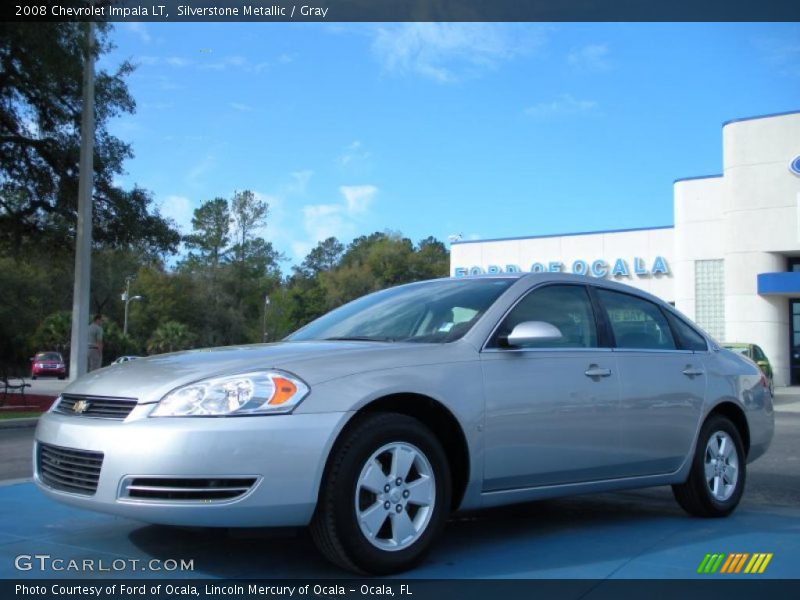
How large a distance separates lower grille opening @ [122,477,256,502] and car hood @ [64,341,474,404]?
389 mm

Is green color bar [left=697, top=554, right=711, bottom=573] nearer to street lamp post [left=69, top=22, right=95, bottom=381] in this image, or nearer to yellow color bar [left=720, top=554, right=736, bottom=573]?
yellow color bar [left=720, top=554, right=736, bottom=573]

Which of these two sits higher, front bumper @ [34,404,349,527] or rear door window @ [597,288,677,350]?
rear door window @ [597,288,677,350]

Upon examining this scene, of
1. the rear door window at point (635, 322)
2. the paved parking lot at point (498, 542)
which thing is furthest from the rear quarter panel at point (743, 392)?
the paved parking lot at point (498, 542)

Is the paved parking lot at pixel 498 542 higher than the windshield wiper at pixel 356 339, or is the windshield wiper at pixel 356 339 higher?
the windshield wiper at pixel 356 339

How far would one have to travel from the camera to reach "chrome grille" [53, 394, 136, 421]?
12.6 ft

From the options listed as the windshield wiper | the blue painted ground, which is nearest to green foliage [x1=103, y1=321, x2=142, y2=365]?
the blue painted ground

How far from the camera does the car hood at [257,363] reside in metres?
3.86

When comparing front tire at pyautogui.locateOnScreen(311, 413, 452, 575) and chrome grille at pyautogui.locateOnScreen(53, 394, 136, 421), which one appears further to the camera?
chrome grille at pyautogui.locateOnScreen(53, 394, 136, 421)

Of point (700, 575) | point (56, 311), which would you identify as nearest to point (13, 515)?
point (700, 575)

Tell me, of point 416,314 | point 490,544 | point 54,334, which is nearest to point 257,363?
point 416,314

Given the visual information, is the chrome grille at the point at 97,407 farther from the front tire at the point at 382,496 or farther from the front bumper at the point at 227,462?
the front tire at the point at 382,496

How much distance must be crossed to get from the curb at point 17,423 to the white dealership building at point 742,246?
26983mm

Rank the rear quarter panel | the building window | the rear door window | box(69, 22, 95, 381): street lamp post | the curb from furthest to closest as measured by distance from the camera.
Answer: the building window < box(69, 22, 95, 381): street lamp post < the curb < the rear quarter panel < the rear door window

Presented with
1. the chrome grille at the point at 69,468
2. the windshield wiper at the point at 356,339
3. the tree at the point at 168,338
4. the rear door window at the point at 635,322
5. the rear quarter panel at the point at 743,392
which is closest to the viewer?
the chrome grille at the point at 69,468
